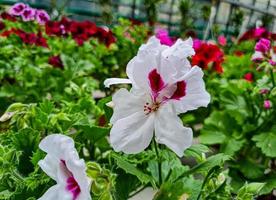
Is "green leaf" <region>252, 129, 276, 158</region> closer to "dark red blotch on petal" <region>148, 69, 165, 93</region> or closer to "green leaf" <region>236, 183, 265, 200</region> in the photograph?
"green leaf" <region>236, 183, 265, 200</region>

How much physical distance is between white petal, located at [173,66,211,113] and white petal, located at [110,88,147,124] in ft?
0.20

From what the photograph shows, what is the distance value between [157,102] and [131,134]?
0.06m

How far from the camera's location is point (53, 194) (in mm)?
626

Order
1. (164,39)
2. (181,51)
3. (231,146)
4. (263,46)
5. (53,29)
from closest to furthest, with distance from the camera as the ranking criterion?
(181,51), (263,46), (231,146), (164,39), (53,29)

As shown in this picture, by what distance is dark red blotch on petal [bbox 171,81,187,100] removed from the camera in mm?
645

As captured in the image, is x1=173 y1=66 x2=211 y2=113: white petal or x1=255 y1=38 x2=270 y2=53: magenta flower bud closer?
x1=173 y1=66 x2=211 y2=113: white petal

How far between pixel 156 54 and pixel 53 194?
0.25 m

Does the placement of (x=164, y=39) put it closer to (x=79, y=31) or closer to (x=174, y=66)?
(x=79, y=31)

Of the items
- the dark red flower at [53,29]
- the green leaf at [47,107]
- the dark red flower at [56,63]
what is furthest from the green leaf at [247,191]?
the dark red flower at [53,29]

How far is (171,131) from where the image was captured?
64 cm

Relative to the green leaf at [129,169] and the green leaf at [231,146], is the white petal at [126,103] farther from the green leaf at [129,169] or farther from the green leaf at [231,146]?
the green leaf at [231,146]

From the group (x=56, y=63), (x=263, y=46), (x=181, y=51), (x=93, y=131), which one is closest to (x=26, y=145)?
(x=93, y=131)

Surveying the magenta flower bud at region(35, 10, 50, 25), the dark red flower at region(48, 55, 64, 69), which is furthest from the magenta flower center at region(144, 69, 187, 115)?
the magenta flower bud at region(35, 10, 50, 25)

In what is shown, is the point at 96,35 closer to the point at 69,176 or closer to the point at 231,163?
the point at 231,163
